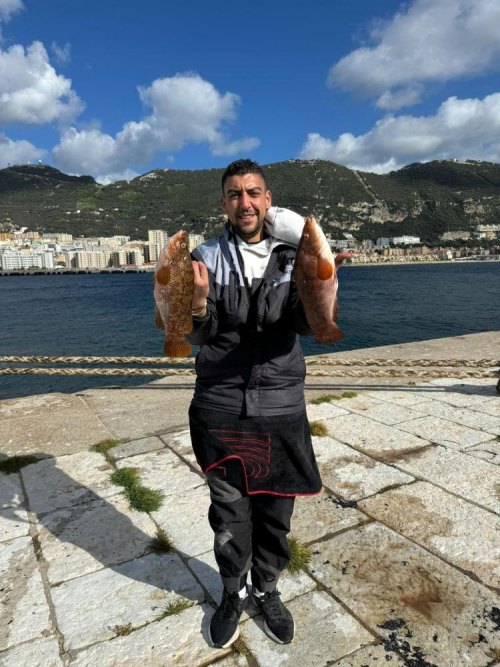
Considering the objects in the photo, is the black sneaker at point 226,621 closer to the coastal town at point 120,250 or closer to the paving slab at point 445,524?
the paving slab at point 445,524

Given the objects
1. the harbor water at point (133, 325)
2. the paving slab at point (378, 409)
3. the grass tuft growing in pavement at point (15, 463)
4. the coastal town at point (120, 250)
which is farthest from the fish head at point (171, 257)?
the coastal town at point (120, 250)

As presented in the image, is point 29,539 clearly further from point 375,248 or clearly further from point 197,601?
point 375,248

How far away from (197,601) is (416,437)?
3.18 meters

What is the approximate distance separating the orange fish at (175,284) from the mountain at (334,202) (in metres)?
148

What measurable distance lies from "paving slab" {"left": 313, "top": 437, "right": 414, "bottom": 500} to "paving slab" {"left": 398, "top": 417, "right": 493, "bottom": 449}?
0.96 m

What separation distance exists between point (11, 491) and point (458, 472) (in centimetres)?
405

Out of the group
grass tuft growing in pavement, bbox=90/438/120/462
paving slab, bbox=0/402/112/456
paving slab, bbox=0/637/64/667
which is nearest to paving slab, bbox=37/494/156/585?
paving slab, bbox=0/637/64/667

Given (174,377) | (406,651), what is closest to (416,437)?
(406,651)

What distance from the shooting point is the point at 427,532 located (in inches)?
126

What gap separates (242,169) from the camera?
212 centimetres

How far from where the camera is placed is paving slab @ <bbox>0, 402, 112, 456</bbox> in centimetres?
481

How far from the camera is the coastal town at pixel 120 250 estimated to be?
141888 mm

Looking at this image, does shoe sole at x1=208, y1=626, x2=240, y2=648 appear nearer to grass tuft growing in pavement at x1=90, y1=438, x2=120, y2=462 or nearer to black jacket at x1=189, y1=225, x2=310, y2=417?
black jacket at x1=189, y1=225, x2=310, y2=417

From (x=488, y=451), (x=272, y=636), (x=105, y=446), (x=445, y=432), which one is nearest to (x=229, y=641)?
(x=272, y=636)
